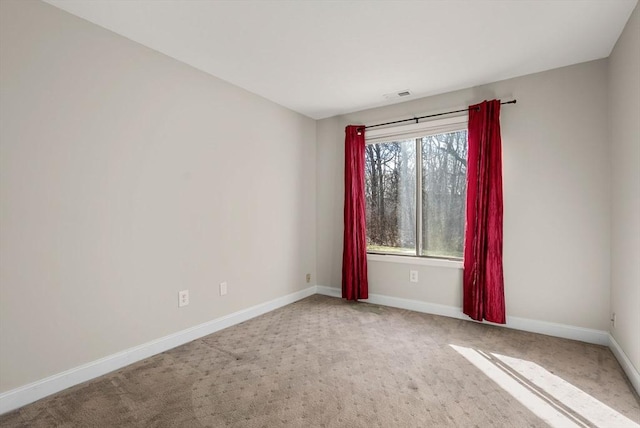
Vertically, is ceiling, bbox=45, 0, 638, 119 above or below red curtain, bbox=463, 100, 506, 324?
above

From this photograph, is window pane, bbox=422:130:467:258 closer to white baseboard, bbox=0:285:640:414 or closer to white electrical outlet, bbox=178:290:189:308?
white baseboard, bbox=0:285:640:414

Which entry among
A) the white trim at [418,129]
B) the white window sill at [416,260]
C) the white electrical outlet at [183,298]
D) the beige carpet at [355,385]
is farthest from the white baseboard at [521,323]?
the white electrical outlet at [183,298]

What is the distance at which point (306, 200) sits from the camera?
4332mm

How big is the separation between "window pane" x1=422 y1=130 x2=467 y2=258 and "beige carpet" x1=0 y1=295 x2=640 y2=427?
958 mm

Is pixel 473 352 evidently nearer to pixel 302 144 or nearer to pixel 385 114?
pixel 385 114

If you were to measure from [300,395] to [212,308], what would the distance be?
4.67 feet

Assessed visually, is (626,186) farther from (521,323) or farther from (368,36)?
(368,36)

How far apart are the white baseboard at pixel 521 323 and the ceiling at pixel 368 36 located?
235cm

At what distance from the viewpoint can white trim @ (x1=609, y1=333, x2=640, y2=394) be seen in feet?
6.58

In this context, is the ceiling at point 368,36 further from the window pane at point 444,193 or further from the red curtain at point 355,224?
the red curtain at point 355,224

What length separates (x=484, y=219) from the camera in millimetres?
3127

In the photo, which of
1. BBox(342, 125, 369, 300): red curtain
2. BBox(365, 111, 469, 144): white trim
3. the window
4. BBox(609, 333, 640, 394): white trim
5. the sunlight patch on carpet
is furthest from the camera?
BBox(342, 125, 369, 300): red curtain

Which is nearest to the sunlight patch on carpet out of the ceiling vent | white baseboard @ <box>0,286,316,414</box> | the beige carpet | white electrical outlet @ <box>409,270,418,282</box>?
the beige carpet

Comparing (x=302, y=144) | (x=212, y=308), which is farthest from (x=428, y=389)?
(x=302, y=144)
